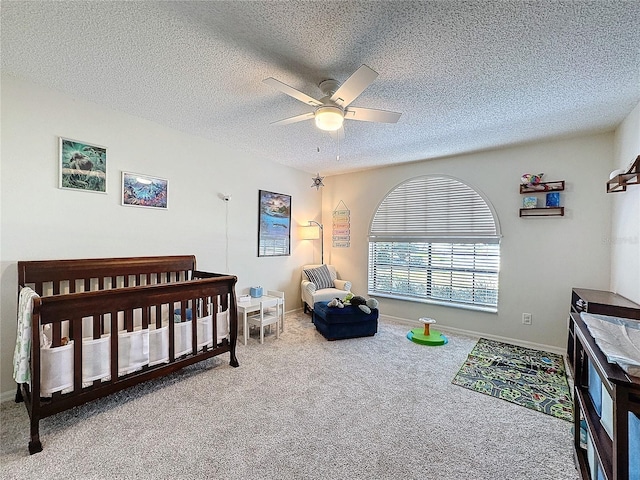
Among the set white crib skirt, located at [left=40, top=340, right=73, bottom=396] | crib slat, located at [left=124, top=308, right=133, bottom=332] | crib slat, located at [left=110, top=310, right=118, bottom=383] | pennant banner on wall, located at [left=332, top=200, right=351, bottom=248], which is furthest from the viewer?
pennant banner on wall, located at [left=332, top=200, right=351, bottom=248]

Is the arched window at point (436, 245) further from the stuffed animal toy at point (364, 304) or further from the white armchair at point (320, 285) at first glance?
the stuffed animal toy at point (364, 304)

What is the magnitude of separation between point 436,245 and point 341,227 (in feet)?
5.44

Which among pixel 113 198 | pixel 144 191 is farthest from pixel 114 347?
pixel 144 191

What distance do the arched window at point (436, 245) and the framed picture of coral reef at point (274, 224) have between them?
4.72 ft

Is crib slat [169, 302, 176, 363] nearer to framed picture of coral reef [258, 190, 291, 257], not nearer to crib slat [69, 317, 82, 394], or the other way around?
crib slat [69, 317, 82, 394]

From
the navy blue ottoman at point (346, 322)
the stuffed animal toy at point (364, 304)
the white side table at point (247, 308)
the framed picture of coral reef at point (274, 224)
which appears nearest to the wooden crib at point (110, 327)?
the white side table at point (247, 308)

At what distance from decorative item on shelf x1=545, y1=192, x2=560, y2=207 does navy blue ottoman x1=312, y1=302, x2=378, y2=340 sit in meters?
2.39

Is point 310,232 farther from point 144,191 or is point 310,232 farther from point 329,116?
point 329,116

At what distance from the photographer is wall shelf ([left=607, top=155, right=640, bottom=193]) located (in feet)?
6.67

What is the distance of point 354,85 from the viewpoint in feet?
5.81

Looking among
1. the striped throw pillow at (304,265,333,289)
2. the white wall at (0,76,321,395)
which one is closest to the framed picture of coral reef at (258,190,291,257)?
the white wall at (0,76,321,395)

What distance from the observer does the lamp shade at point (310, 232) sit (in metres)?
4.85

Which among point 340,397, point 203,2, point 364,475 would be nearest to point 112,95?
point 203,2

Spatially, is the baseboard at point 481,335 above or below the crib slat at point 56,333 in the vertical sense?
below
